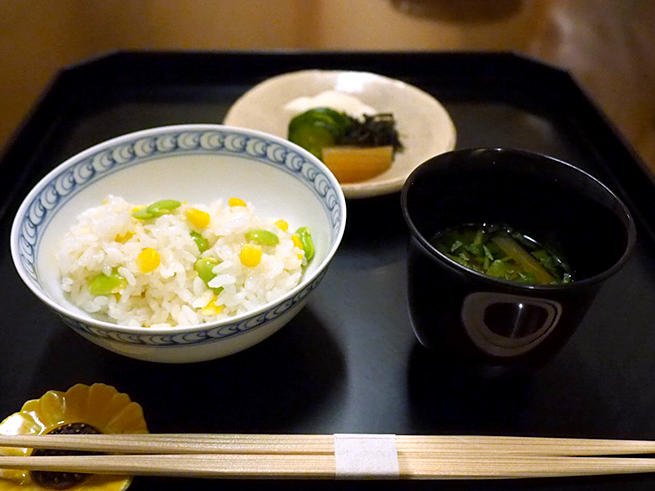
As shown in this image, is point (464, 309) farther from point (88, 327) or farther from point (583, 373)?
point (88, 327)

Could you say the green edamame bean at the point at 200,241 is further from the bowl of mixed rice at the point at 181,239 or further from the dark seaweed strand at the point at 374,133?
the dark seaweed strand at the point at 374,133

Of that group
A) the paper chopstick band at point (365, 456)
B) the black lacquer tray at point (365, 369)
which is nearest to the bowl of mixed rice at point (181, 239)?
the black lacquer tray at point (365, 369)

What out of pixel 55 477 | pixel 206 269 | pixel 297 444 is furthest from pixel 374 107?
pixel 55 477

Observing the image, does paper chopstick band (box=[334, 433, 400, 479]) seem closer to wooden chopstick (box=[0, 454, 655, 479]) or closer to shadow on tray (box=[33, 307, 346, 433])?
wooden chopstick (box=[0, 454, 655, 479])

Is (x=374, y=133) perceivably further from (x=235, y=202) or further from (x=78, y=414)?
(x=78, y=414)

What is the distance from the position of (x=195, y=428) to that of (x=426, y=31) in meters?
2.48

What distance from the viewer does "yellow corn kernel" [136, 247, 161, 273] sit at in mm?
1118

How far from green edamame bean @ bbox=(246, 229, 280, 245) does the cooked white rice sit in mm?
11

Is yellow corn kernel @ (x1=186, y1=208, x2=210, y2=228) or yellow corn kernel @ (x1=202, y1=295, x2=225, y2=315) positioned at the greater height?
yellow corn kernel @ (x1=186, y1=208, x2=210, y2=228)

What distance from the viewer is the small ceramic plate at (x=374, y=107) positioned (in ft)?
5.71

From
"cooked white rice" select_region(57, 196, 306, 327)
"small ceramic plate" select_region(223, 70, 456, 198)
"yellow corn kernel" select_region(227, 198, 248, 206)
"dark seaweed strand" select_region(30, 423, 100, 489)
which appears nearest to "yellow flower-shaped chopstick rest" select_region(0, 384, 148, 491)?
"dark seaweed strand" select_region(30, 423, 100, 489)

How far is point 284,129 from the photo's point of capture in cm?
186

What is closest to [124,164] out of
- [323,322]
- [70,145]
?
[70,145]

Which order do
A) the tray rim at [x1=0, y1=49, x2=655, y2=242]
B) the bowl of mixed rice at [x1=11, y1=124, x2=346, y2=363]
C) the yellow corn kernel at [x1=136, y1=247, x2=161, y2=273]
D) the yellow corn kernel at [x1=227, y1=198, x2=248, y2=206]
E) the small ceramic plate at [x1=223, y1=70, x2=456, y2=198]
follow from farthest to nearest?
the small ceramic plate at [x1=223, y1=70, x2=456, y2=198], the tray rim at [x1=0, y1=49, x2=655, y2=242], the yellow corn kernel at [x1=227, y1=198, x2=248, y2=206], the yellow corn kernel at [x1=136, y1=247, x2=161, y2=273], the bowl of mixed rice at [x1=11, y1=124, x2=346, y2=363]
